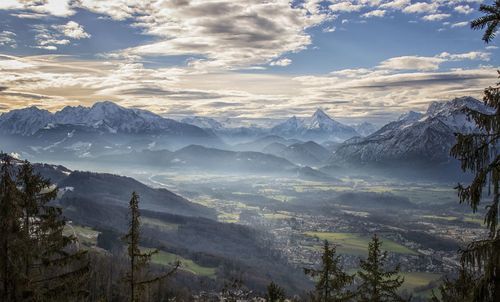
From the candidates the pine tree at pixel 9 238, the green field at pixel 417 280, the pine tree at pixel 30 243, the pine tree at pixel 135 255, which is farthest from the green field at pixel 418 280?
the pine tree at pixel 9 238

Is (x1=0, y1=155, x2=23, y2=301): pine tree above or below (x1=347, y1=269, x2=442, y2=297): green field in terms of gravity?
above

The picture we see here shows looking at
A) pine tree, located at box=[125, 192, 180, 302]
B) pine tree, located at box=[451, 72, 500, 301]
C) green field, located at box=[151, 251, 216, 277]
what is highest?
pine tree, located at box=[451, 72, 500, 301]

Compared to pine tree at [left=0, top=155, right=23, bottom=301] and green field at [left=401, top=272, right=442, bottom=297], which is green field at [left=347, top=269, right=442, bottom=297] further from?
pine tree at [left=0, top=155, right=23, bottom=301]

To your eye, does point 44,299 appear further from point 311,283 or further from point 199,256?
point 199,256

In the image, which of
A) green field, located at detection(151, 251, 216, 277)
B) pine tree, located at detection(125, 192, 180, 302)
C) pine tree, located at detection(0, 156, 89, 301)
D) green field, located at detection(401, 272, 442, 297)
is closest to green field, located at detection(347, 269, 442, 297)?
green field, located at detection(401, 272, 442, 297)

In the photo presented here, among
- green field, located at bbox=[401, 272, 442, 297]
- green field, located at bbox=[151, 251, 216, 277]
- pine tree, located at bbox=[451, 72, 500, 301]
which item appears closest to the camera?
pine tree, located at bbox=[451, 72, 500, 301]

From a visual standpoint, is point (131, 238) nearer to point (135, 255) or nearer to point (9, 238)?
point (135, 255)

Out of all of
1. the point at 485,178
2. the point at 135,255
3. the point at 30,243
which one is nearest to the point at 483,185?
the point at 485,178

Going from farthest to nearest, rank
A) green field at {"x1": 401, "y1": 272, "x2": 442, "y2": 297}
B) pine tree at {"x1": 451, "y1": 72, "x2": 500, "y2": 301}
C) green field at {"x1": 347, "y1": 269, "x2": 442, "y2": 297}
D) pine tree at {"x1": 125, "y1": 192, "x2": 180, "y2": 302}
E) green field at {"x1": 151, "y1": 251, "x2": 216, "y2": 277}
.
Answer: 1. green field at {"x1": 151, "y1": 251, "x2": 216, "y2": 277}
2. green field at {"x1": 401, "y1": 272, "x2": 442, "y2": 297}
3. green field at {"x1": 347, "y1": 269, "x2": 442, "y2": 297}
4. pine tree at {"x1": 125, "y1": 192, "x2": 180, "y2": 302}
5. pine tree at {"x1": 451, "y1": 72, "x2": 500, "y2": 301}
